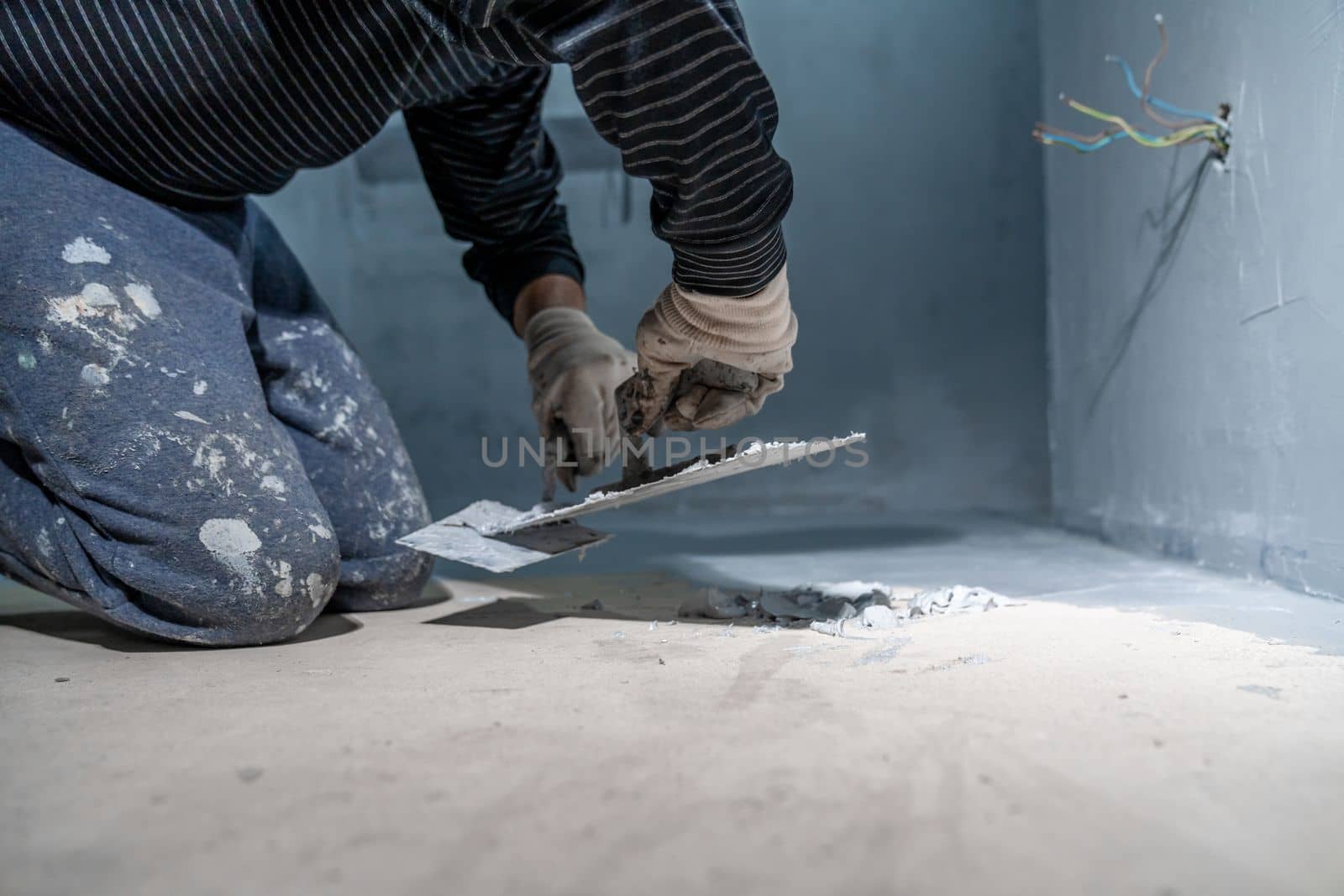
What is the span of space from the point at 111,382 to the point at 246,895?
0.81 m

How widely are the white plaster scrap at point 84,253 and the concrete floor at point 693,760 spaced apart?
0.47 meters

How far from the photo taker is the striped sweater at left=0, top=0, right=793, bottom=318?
93 cm

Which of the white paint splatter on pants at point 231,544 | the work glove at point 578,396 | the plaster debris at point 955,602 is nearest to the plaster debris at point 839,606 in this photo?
the plaster debris at point 955,602

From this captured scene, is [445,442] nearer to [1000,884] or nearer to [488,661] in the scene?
[488,661]

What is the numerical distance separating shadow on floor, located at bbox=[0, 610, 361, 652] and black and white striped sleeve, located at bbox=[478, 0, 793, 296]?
714 millimetres

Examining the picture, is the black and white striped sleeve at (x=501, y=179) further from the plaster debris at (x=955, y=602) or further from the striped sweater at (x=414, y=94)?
the plaster debris at (x=955, y=602)

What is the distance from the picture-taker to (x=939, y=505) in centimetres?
326

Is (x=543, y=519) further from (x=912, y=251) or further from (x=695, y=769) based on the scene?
(x=912, y=251)

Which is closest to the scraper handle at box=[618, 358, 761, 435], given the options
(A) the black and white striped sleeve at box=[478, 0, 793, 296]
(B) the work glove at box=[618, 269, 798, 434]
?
(B) the work glove at box=[618, 269, 798, 434]

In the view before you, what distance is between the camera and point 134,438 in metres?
1.10

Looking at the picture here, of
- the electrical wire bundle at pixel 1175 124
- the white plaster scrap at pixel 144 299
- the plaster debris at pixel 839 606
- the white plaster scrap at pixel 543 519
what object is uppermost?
the electrical wire bundle at pixel 1175 124

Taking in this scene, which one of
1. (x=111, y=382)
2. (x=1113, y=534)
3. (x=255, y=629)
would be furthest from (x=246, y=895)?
(x=1113, y=534)

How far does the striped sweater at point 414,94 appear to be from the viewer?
93 centimetres

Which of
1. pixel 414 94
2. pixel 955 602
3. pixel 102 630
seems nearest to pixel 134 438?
pixel 102 630
